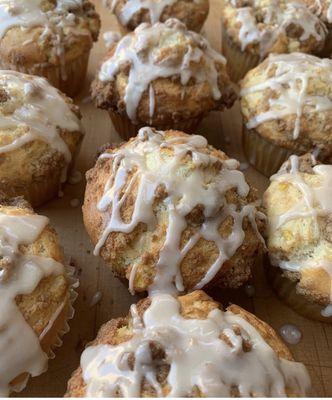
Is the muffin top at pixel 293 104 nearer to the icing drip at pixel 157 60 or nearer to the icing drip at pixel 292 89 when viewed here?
the icing drip at pixel 292 89

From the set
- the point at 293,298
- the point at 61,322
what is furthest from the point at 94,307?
the point at 293,298

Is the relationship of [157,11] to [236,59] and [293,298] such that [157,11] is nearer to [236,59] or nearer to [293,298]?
[236,59]

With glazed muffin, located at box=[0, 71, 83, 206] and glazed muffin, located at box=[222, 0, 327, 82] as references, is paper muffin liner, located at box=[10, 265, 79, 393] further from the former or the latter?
glazed muffin, located at box=[222, 0, 327, 82]

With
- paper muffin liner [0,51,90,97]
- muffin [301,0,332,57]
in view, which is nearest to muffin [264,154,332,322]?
paper muffin liner [0,51,90,97]

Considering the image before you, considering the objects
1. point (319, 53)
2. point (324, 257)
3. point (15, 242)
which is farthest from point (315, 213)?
point (319, 53)

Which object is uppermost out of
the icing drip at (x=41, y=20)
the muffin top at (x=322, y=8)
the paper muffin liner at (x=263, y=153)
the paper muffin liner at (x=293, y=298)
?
the icing drip at (x=41, y=20)

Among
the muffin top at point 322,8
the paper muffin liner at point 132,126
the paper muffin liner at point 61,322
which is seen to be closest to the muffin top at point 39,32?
the paper muffin liner at point 132,126
